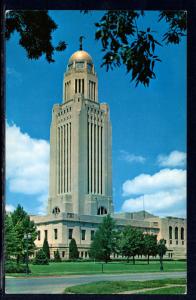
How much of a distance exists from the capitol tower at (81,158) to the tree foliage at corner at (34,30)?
20.3m

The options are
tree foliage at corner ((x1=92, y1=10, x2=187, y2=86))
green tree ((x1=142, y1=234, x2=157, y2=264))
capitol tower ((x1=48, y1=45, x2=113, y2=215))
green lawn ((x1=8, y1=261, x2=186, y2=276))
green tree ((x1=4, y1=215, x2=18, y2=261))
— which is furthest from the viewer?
capitol tower ((x1=48, y1=45, x2=113, y2=215))

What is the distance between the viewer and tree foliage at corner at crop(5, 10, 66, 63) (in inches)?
129

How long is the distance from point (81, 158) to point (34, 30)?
74.4 ft

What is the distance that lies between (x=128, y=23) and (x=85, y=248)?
62.1 ft

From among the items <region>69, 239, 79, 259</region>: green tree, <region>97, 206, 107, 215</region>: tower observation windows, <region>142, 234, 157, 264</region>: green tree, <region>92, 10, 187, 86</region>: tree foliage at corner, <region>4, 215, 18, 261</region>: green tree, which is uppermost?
<region>92, 10, 187, 86</region>: tree foliage at corner

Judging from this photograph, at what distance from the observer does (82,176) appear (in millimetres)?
26312

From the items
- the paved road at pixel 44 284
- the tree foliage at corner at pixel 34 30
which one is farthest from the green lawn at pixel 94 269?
the tree foliage at corner at pixel 34 30

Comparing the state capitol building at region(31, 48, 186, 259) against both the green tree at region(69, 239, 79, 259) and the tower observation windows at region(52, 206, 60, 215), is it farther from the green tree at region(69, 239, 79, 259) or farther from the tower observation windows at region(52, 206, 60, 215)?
the green tree at region(69, 239, 79, 259)

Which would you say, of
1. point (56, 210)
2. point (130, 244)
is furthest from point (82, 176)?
point (130, 244)

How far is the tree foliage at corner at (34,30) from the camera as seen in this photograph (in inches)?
129

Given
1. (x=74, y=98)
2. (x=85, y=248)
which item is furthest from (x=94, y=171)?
(x=85, y=248)

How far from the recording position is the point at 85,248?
21422 millimetres

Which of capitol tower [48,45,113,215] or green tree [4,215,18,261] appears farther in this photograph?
capitol tower [48,45,113,215]

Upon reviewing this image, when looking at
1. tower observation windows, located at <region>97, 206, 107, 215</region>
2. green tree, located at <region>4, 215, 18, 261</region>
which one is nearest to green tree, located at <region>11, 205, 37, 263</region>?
green tree, located at <region>4, 215, 18, 261</region>
